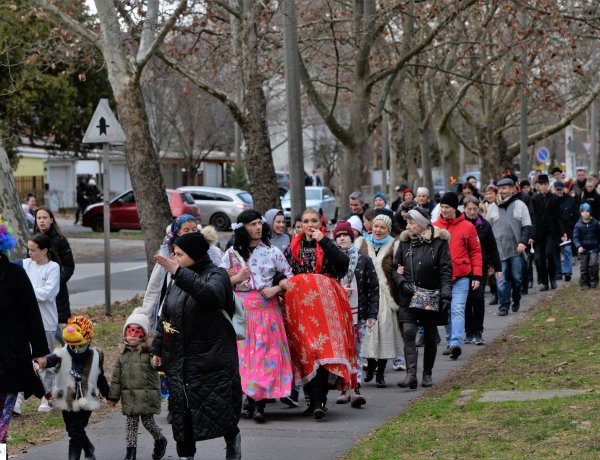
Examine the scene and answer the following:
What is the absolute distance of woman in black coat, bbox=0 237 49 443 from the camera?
7.47 meters

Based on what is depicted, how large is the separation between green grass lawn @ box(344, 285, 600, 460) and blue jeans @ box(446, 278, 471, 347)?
326 millimetres

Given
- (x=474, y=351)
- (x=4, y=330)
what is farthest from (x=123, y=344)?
(x=474, y=351)

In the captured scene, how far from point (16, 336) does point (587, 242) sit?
13045 millimetres

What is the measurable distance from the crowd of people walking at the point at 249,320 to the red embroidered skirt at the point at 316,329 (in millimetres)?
12

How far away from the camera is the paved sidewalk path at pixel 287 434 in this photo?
8.65 metres

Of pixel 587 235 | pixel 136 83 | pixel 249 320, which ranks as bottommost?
pixel 249 320

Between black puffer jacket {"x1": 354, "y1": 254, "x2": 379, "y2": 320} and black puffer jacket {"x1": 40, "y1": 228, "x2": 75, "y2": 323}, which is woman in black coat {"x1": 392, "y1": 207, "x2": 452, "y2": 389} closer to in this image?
black puffer jacket {"x1": 354, "y1": 254, "x2": 379, "y2": 320}

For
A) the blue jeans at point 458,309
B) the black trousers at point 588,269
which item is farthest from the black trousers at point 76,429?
the black trousers at point 588,269

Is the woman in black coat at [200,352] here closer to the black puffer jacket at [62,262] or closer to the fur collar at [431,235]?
the fur collar at [431,235]

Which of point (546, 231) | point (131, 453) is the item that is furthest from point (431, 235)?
point (546, 231)

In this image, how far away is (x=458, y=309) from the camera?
43.0 ft

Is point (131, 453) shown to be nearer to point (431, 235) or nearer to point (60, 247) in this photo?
point (60, 247)

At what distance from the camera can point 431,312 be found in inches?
450

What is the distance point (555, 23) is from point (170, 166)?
52.9m
